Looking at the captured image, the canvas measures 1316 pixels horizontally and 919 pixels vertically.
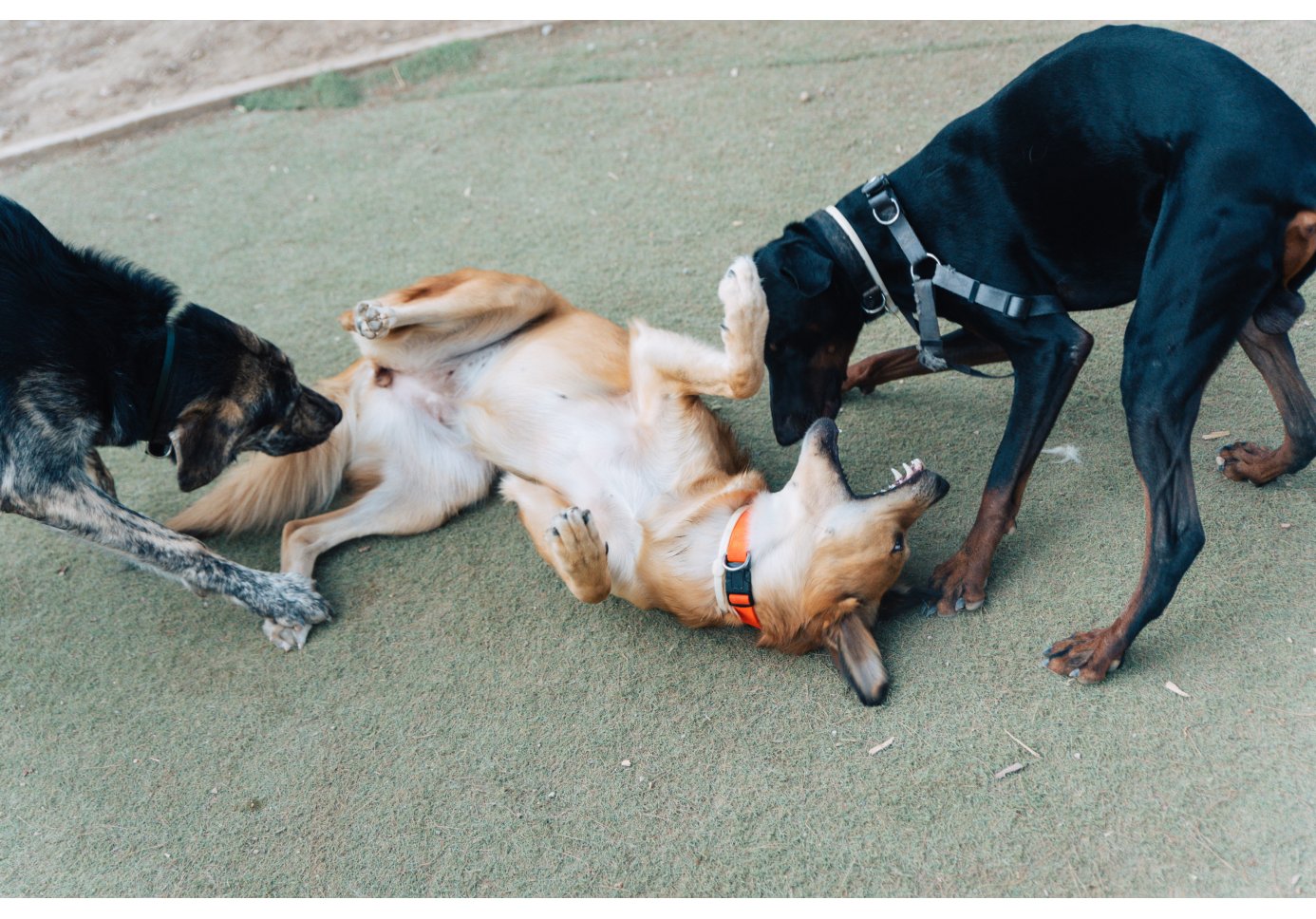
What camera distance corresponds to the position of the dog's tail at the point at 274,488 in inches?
140

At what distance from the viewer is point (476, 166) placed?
5391 millimetres

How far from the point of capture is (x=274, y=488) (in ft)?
11.9

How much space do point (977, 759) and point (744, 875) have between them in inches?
27.5

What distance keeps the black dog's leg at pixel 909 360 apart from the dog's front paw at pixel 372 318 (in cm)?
168

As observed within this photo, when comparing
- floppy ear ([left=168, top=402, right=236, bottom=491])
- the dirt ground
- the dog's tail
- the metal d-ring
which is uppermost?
the dirt ground

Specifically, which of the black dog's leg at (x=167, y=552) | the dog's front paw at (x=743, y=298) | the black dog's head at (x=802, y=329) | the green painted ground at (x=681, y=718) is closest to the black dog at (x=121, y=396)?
the black dog's leg at (x=167, y=552)

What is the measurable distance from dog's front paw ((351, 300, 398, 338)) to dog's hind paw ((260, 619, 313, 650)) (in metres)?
1.06

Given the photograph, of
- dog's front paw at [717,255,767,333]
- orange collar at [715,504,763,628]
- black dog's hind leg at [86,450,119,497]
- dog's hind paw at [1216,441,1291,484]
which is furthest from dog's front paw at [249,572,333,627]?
dog's hind paw at [1216,441,1291,484]

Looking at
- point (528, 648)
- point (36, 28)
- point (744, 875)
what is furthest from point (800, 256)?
point (36, 28)

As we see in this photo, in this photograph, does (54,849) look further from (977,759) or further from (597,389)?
(977,759)

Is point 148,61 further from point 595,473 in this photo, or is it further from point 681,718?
point 681,718

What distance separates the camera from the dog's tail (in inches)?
140

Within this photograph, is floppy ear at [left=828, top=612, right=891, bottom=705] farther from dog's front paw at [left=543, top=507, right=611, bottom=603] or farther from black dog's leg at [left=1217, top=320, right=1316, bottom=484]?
black dog's leg at [left=1217, top=320, right=1316, bottom=484]

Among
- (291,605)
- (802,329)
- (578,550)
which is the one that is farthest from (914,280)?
(291,605)
